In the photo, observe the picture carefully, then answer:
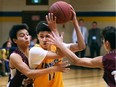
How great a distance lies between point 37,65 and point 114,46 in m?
0.75

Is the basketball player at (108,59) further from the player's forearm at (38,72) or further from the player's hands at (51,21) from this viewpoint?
the player's forearm at (38,72)

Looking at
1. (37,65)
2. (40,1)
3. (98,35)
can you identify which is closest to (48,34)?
(37,65)

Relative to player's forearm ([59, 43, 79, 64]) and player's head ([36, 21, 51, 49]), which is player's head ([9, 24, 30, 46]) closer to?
player's head ([36, 21, 51, 49])

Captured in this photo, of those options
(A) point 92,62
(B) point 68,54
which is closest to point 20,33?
(B) point 68,54

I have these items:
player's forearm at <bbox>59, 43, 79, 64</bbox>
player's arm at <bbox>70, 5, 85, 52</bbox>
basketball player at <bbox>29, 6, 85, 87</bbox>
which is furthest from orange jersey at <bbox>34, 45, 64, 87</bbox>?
player's forearm at <bbox>59, 43, 79, 64</bbox>

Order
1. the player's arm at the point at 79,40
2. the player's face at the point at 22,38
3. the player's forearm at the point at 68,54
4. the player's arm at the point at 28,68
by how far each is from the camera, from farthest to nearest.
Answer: the player's face at the point at 22,38 → the player's arm at the point at 79,40 → the player's arm at the point at 28,68 → the player's forearm at the point at 68,54

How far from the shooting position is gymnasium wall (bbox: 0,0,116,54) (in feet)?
39.1

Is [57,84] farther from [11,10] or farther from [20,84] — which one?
[11,10]

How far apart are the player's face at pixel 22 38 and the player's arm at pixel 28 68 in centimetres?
17

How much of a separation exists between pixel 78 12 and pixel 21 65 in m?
Result: 9.27

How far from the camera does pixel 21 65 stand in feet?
9.49

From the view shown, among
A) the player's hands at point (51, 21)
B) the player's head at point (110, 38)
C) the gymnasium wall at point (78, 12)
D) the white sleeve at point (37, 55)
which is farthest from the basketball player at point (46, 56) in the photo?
the gymnasium wall at point (78, 12)

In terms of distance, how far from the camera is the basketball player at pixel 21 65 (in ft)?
9.03

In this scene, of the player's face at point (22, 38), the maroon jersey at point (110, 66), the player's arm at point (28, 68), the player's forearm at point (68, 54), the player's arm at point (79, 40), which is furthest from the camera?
the player's face at point (22, 38)
